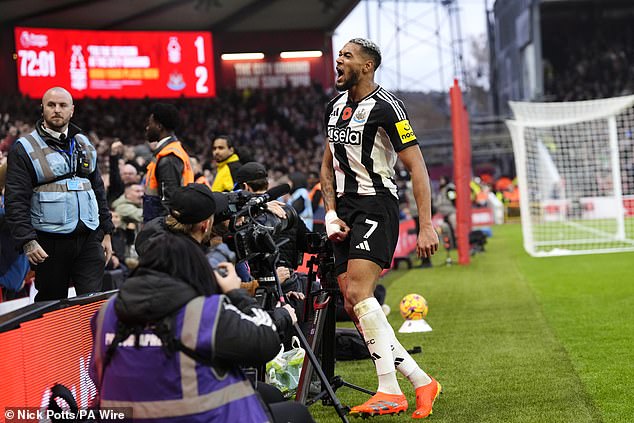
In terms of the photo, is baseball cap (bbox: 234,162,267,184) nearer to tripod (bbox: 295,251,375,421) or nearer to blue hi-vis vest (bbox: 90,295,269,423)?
tripod (bbox: 295,251,375,421)

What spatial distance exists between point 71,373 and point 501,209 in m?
32.5

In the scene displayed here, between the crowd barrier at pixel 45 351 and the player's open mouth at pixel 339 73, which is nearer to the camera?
the crowd barrier at pixel 45 351

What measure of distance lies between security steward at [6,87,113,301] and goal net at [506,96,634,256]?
44.2 feet

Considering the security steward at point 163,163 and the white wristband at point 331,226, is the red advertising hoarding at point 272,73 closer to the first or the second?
the security steward at point 163,163

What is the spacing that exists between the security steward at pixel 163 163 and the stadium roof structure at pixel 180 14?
79.6ft

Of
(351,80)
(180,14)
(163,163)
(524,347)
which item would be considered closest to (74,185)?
(163,163)

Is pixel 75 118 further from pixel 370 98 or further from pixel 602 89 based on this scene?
pixel 602 89

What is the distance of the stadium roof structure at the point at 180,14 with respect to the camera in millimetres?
30844

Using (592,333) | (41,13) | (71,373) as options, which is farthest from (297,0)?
(71,373)

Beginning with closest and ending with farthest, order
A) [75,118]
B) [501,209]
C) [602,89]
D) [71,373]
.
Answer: [71,373], [75,118], [501,209], [602,89]

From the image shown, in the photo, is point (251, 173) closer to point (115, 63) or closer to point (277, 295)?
point (277, 295)

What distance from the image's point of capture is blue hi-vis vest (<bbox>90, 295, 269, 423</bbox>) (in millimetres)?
3107

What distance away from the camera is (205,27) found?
36406 millimetres

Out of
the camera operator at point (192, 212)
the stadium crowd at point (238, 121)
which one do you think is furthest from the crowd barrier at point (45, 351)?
the stadium crowd at point (238, 121)
